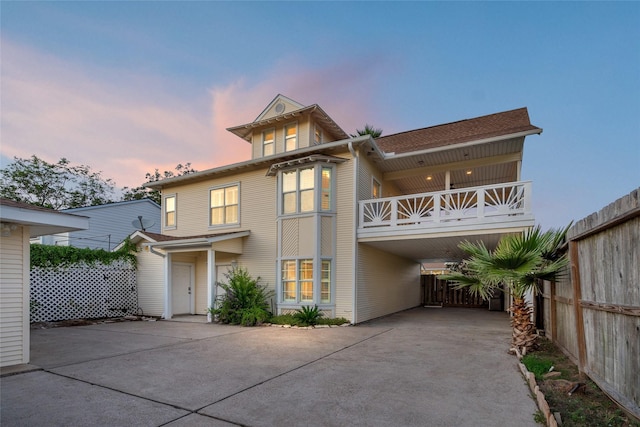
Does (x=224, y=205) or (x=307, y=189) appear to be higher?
(x=307, y=189)

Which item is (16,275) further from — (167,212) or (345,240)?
(167,212)

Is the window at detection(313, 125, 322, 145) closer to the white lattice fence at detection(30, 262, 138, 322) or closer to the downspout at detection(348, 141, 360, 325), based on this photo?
the downspout at detection(348, 141, 360, 325)

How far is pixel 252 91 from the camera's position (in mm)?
16734

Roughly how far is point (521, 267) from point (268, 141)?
10394mm

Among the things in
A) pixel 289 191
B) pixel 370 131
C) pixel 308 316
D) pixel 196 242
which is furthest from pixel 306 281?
pixel 370 131

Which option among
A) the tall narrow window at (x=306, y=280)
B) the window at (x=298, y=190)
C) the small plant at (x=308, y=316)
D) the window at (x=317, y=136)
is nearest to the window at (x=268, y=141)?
the window at (x=317, y=136)

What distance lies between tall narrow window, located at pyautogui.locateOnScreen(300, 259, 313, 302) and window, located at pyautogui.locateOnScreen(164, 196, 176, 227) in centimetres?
706

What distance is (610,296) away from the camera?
359cm

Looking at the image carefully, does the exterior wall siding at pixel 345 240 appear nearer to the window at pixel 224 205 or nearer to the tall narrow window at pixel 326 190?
the tall narrow window at pixel 326 190

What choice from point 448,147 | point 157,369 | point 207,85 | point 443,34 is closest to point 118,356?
point 157,369

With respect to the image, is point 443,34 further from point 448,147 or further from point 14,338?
point 14,338

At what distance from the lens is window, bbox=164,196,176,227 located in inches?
581

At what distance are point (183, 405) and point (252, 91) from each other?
50.9ft

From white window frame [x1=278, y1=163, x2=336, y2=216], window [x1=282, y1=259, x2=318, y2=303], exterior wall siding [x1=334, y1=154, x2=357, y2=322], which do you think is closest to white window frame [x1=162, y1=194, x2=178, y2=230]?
white window frame [x1=278, y1=163, x2=336, y2=216]
